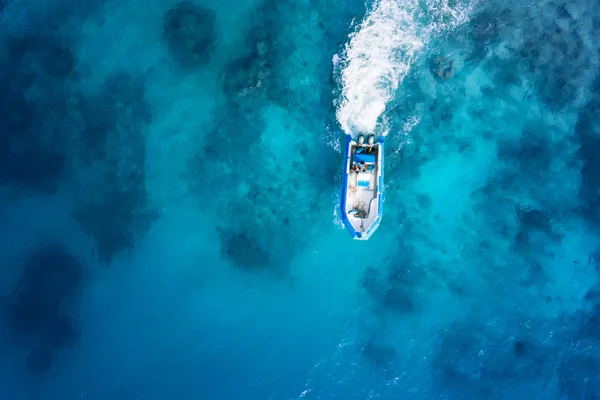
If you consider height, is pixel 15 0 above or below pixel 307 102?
above

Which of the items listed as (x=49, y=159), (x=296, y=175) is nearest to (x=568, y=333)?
(x=296, y=175)

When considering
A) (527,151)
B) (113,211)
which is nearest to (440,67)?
(527,151)

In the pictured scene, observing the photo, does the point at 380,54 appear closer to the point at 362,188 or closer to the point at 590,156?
the point at 362,188

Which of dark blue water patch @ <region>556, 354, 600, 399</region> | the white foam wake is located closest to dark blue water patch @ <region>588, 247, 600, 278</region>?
dark blue water patch @ <region>556, 354, 600, 399</region>

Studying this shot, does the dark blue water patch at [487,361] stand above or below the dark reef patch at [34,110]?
below

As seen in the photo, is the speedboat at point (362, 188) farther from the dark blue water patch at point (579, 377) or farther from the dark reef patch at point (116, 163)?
the dark blue water patch at point (579, 377)

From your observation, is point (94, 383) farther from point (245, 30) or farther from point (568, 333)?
point (568, 333)

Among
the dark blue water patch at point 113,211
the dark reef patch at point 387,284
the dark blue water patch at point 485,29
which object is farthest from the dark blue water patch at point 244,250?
the dark blue water patch at point 485,29
